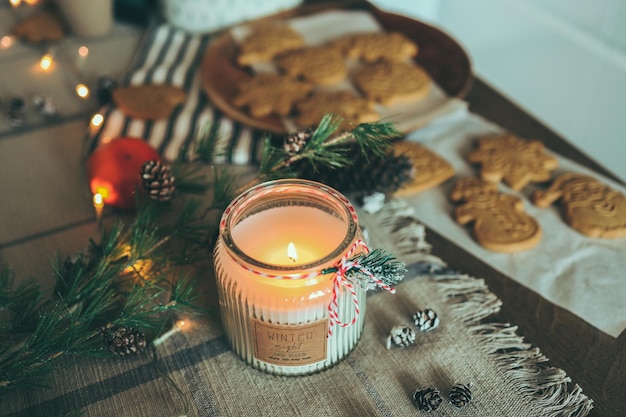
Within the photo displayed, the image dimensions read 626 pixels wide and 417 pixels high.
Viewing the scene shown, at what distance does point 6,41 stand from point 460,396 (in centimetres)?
118

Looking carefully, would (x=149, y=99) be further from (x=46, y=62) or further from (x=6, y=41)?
(x=6, y=41)

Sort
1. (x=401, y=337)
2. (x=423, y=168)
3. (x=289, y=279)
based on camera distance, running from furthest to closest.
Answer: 1. (x=423, y=168)
2. (x=401, y=337)
3. (x=289, y=279)

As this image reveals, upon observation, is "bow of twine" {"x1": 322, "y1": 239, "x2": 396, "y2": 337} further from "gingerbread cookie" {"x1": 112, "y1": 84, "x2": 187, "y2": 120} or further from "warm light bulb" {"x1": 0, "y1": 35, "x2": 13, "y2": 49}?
"warm light bulb" {"x1": 0, "y1": 35, "x2": 13, "y2": 49}

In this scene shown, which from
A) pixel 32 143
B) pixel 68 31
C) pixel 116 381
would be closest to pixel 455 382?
pixel 116 381

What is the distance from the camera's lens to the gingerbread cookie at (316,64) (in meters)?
1.14

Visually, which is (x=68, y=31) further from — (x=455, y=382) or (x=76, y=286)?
(x=455, y=382)

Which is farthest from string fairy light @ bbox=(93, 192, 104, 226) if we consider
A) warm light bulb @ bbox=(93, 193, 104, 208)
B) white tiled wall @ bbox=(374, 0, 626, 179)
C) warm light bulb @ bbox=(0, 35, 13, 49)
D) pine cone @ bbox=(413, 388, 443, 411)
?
white tiled wall @ bbox=(374, 0, 626, 179)

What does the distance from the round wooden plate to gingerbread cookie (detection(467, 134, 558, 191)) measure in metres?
0.13

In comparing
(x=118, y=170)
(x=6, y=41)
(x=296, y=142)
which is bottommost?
(x=6, y=41)

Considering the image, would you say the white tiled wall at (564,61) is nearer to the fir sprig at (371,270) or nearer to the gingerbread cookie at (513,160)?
the gingerbread cookie at (513,160)

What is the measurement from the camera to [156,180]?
32.4 inches

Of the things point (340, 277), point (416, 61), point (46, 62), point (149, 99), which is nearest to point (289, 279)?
point (340, 277)

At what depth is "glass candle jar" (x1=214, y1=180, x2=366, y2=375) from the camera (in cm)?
63

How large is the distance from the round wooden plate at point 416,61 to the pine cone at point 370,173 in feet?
0.60
